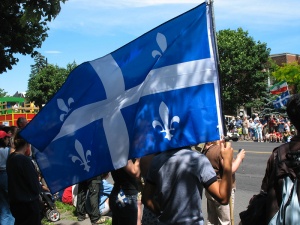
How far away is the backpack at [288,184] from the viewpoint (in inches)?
95.9

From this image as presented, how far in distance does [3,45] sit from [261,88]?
4196 centimetres

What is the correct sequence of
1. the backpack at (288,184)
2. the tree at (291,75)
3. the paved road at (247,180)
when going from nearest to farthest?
the backpack at (288,184)
the paved road at (247,180)
the tree at (291,75)

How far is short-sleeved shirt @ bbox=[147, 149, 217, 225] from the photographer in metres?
2.90

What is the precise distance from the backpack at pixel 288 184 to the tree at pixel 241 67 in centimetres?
4570

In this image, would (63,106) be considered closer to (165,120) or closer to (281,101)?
(165,120)

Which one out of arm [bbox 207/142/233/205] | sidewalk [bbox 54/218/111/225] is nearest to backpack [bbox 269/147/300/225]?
arm [bbox 207/142/233/205]

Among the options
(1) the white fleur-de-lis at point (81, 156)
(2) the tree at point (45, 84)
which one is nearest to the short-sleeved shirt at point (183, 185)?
(1) the white fleur-de-lis at point (81, 156)

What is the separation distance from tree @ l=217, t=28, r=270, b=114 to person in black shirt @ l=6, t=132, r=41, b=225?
4412cm

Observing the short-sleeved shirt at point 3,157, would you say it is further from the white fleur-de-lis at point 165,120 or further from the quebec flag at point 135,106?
the white fleur-de-lis at point 165,120

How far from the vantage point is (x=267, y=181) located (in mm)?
2896

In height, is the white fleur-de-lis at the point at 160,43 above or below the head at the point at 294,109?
above

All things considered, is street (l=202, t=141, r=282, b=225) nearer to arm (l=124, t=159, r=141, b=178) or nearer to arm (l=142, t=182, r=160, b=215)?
arm (l=124, t=159, r=141, b=178)

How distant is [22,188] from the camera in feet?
15.5

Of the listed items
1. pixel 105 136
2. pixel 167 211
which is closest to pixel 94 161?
pixel 105 136
